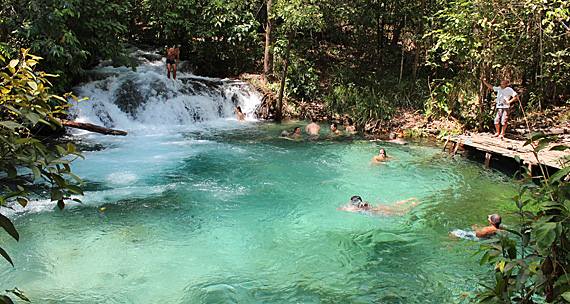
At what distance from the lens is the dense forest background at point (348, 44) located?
10.5 m

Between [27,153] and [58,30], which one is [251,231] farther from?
[58,30]

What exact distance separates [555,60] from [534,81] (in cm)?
130

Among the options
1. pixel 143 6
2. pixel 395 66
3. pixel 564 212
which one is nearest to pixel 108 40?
pixel 143 6

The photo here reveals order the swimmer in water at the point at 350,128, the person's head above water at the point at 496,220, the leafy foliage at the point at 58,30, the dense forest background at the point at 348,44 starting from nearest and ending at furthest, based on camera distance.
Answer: the person's head above water at the point at 496,220 → the leafy foliage at the point at 58,30 → the dense forest background at the point at 348,44 → the swimmer in water at the point at 350,128

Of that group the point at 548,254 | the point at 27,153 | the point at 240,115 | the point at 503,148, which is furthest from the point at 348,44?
the point at 27,153

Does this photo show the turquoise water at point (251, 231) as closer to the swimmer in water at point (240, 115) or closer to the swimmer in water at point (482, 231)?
the swimmer in water at point (482, 231)

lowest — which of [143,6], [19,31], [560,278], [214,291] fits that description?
[214,291]

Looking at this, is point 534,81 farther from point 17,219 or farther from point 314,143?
point 17,219

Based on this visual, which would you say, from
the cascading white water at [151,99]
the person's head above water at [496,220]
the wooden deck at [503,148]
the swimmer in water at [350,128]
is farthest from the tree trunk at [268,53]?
the person's head above water at [496,220]

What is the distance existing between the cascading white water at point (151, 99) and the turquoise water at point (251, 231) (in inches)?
116

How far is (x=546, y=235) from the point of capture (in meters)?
2.04

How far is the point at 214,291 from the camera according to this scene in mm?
4457

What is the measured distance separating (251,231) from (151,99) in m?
9.34

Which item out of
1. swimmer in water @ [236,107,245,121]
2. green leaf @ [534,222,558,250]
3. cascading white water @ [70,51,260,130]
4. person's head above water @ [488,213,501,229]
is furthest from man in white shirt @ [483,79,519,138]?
green leaf @ [534,222,558,250]
